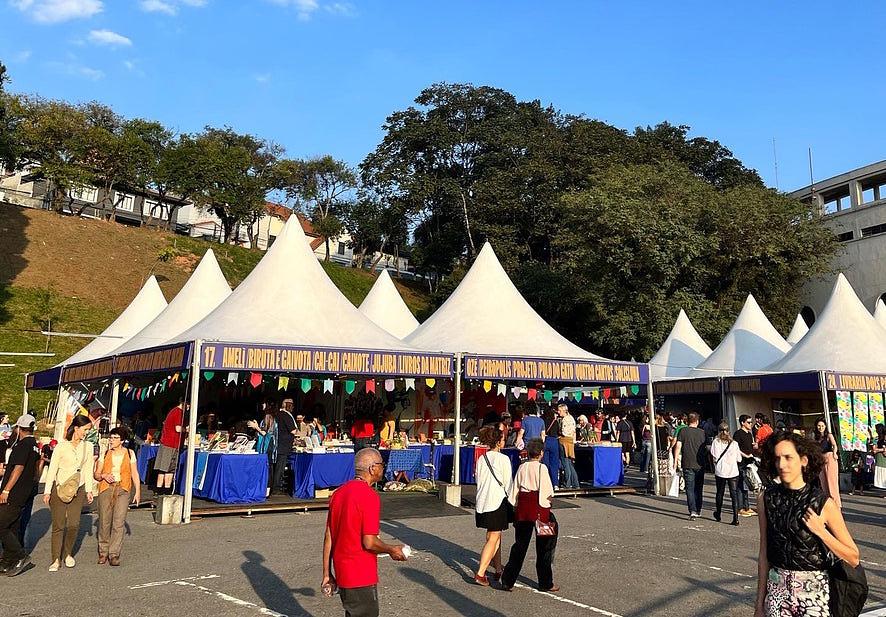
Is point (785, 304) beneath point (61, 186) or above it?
beneath

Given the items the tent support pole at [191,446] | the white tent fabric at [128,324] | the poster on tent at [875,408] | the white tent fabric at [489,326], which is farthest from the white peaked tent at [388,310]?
the tent support pole at [191,446]

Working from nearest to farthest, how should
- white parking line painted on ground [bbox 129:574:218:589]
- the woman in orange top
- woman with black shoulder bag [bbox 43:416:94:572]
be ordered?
1. white parking line painted on ground [bbox 129:574:218:589]
2. woman with black shoulder bag [bbox 43:416:94:572]
3. the woman in orange top

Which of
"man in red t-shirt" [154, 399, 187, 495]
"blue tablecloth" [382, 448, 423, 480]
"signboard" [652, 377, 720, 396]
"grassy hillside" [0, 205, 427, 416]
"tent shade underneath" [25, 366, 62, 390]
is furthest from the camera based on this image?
"grassy hillside" [0, 205, 427, 416]

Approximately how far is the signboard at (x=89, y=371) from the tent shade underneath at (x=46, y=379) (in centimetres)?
85

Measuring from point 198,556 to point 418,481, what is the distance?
6.75 meters

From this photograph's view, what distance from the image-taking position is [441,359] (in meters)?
13.6

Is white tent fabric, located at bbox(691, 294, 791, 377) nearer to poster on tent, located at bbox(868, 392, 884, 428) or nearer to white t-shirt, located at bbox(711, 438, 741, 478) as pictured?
poster on tent, located at bbox(868, 392, 884, 428)

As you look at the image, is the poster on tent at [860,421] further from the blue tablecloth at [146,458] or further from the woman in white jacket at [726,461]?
the blue tablecloth at [146,458]

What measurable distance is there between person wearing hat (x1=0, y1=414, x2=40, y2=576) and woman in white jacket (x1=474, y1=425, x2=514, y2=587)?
4562 mm

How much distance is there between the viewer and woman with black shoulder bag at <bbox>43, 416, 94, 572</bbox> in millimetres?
7379

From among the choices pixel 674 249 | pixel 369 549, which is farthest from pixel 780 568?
pixel 674 249

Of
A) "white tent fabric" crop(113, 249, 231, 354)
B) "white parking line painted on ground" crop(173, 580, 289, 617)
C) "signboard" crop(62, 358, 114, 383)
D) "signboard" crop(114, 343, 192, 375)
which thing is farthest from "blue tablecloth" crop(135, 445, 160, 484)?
"white parking line painted on ground" crop(173, 580, 289, 617)

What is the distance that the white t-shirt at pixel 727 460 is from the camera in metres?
10.6

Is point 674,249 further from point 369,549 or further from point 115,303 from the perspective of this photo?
point 369,549
